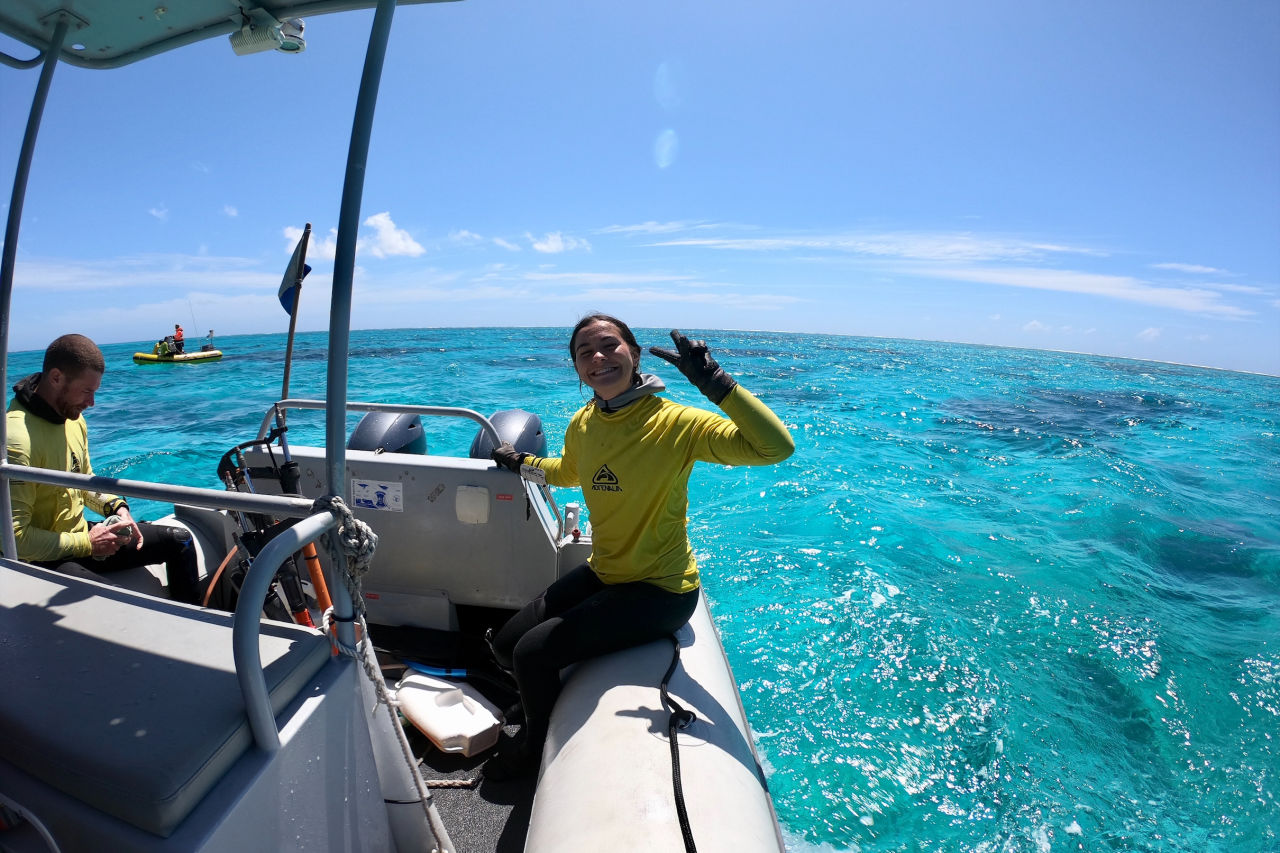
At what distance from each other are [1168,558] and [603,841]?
7802 mm

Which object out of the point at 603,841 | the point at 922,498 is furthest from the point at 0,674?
the point at 922,498

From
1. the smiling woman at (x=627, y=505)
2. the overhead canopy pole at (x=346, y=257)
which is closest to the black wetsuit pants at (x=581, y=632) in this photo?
the smiling woman at (x=627, y=505)

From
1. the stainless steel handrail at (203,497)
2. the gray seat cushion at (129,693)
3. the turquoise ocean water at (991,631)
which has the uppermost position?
the stainless steel handrail at (203,497)

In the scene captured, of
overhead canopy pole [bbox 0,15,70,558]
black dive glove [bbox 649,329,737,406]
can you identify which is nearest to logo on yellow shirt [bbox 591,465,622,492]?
black dive glove [bbox 649,329,737,406]

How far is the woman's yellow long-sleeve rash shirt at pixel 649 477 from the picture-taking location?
1.93 meters

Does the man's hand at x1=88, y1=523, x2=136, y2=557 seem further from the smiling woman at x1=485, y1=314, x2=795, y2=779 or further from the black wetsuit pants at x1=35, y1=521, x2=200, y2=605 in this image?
the smiling woman at x1=485, y1=314, x2=795, y2=779

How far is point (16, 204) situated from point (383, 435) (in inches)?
91.8

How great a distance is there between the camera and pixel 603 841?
1.32 m

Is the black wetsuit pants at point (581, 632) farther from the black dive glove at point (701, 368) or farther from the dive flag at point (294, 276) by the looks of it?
the dive flag at point (294, 276)

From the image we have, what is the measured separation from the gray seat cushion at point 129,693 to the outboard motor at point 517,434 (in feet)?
8.18

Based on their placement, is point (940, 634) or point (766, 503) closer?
point (940, 634)

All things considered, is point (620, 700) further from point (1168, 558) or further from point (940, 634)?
point (1168, 558)

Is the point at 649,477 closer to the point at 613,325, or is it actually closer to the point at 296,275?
the point at 613,325

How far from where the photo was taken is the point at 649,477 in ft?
6.49
